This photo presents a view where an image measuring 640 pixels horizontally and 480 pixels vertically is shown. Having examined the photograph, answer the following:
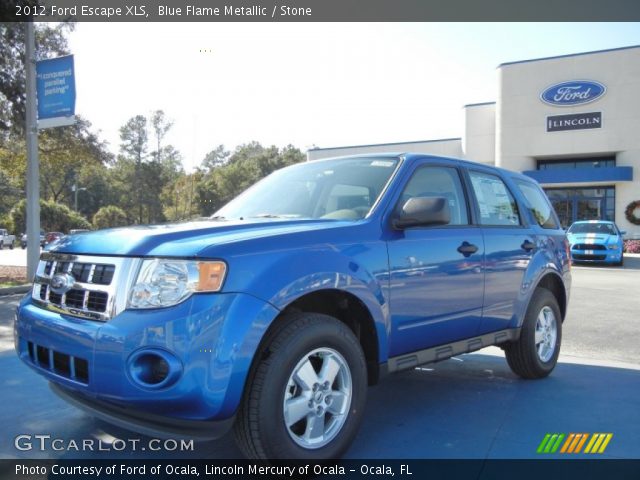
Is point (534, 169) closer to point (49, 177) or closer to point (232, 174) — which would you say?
point (232, 174)

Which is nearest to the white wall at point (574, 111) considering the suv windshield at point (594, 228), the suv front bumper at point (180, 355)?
the suv windshield at point (594, 228)

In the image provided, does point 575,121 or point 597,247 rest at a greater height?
point 575,121

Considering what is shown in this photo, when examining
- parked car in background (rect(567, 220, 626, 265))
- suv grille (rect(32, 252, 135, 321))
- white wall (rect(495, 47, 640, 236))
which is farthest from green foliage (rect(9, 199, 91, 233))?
suv grille (rect(32, 252, 135, 321))

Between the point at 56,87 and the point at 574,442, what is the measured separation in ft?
40.4

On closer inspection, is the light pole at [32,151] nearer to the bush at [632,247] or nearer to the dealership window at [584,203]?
the bush at [632,247]

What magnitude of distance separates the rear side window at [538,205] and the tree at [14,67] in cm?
1339

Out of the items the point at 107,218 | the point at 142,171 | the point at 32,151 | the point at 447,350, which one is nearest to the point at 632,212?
the point at 32,151

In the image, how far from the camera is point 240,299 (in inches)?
102

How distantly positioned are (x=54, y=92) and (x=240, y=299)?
38.0ft

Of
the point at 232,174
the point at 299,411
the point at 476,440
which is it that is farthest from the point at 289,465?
the point at 232,174

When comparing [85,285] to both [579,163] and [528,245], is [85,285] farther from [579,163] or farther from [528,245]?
[579,163]

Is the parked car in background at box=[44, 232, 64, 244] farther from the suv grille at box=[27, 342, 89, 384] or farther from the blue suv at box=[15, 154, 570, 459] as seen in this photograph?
the suv grille at box=[27, 342, 89, 384]

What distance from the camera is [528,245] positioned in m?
4.75

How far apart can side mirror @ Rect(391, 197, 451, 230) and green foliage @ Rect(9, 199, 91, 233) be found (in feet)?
126
